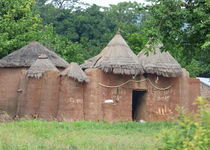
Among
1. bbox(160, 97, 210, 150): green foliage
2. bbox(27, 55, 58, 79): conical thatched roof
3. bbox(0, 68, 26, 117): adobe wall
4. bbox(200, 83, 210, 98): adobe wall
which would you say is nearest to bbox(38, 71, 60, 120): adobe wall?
bbox(27, 55, 58, 79): conical thatched roof

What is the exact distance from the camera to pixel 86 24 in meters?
34.6

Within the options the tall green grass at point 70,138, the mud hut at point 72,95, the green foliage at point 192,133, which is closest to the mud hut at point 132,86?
the mud hut at point 72,95

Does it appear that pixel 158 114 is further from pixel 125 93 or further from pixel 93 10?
pixel 93 10

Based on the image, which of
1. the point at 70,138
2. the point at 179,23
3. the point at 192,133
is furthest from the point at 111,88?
the point at 192,133

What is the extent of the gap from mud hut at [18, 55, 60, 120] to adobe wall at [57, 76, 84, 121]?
41 cm

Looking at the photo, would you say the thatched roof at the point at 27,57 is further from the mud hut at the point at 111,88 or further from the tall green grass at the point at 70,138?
the tall green grass at the point at 70,138

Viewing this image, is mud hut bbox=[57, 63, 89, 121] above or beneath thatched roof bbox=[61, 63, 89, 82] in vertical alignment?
beneath

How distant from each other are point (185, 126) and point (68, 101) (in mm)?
11563

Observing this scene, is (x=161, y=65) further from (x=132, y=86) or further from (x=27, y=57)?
(x=27, y=57)

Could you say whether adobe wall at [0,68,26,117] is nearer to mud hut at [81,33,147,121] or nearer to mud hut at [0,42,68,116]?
mud hut at [0,42,68,116]

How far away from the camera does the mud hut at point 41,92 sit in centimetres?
1694

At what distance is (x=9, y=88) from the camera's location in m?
18.9

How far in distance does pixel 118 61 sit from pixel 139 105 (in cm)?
248

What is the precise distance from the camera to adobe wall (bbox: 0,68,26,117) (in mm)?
18734
